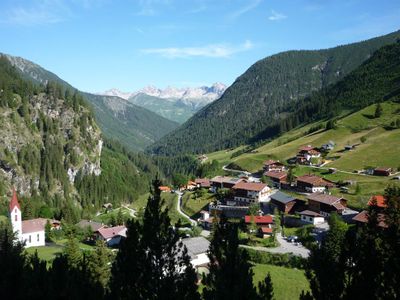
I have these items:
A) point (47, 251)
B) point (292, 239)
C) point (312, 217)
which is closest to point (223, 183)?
point (312, 217)

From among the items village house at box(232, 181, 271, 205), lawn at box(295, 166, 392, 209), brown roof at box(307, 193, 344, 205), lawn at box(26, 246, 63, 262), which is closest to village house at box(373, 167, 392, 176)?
lawn at box(295, 166, 392, 209)

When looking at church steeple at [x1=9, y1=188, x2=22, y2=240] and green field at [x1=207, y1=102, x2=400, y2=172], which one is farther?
green field at [x1=207, y1=102, x2=400, y2=172]

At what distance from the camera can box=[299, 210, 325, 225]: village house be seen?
97125 millimetres

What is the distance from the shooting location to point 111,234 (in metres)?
105

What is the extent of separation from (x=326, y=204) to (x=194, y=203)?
48993mm

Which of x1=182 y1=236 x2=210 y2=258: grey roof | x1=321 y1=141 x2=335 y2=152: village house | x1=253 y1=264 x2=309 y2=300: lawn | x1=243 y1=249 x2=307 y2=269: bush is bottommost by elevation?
x1=253 y1=264 x2=309 y2=300: lawn

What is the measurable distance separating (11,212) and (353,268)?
96.0 metres

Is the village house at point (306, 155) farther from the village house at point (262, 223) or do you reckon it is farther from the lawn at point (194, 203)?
the village house at point (262, 223)

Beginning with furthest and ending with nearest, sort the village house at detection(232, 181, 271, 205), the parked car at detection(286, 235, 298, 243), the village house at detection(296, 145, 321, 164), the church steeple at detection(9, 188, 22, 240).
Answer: the village house at detection(296, 145, 321, 164), the village house at detection(232, 181, 271, 205), the church steeple at detection(9, 188, 22, 240), the parked car at detection(286, 235, 298, 243)

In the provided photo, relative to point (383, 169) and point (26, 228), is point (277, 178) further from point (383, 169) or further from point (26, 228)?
point (26, 228)

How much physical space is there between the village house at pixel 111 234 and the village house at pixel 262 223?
104 ft

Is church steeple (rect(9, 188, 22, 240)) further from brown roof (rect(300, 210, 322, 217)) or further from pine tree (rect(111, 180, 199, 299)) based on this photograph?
pine tree (rect(111, 180, 199, 299))

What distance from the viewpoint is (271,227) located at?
9775 cm

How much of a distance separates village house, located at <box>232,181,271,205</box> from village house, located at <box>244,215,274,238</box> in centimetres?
1813
